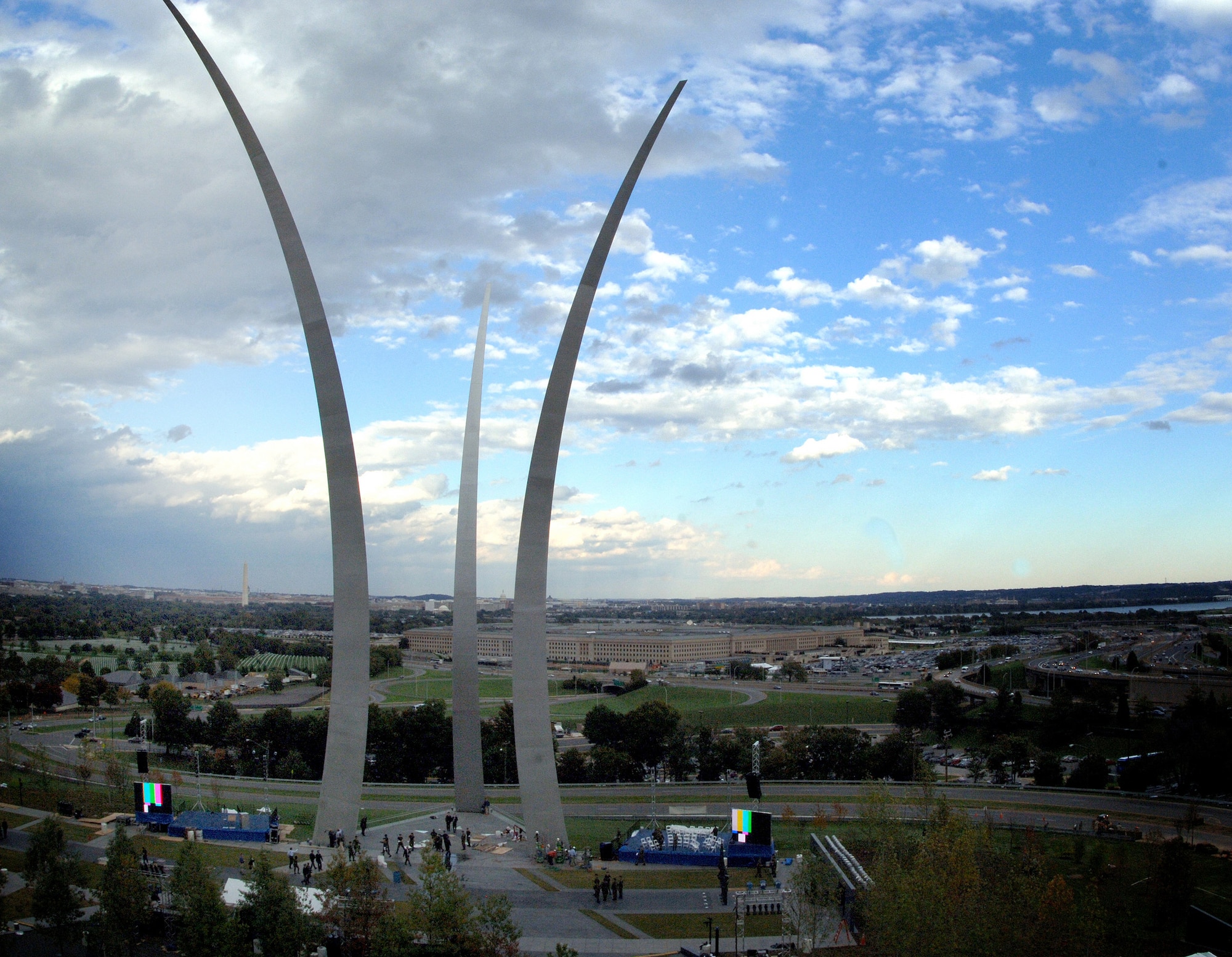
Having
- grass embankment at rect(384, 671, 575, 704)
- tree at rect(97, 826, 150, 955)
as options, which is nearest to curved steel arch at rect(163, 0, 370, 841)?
tree at rect(97, 826, 150, 955)

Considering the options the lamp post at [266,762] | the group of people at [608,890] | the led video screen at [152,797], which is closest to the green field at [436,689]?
the lamp post at [266,762]

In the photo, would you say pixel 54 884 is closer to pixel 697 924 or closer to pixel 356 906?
pixel 356 906

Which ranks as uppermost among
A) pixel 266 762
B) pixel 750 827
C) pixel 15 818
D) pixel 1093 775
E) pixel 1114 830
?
pixel 750 827

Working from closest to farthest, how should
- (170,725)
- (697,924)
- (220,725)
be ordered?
1. (697,924)
2. (170,725)
3. (220,725)

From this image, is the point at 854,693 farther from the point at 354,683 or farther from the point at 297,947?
the point at 297,947

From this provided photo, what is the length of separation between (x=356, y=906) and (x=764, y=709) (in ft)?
260

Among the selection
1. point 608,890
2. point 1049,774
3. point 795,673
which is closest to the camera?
point 608,890

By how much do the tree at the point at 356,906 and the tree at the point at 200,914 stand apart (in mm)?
→ 2409

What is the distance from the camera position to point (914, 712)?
75.9 meters

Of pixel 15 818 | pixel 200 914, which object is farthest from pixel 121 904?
pixel 15 818

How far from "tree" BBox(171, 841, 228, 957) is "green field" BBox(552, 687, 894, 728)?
59.6 m

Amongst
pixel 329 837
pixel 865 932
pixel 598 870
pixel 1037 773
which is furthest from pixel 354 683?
pixel 1037 773

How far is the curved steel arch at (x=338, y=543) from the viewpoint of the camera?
29.0 metres

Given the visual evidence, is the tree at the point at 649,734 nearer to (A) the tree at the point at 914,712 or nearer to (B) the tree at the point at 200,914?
(A) the tree at the point at 914,712
